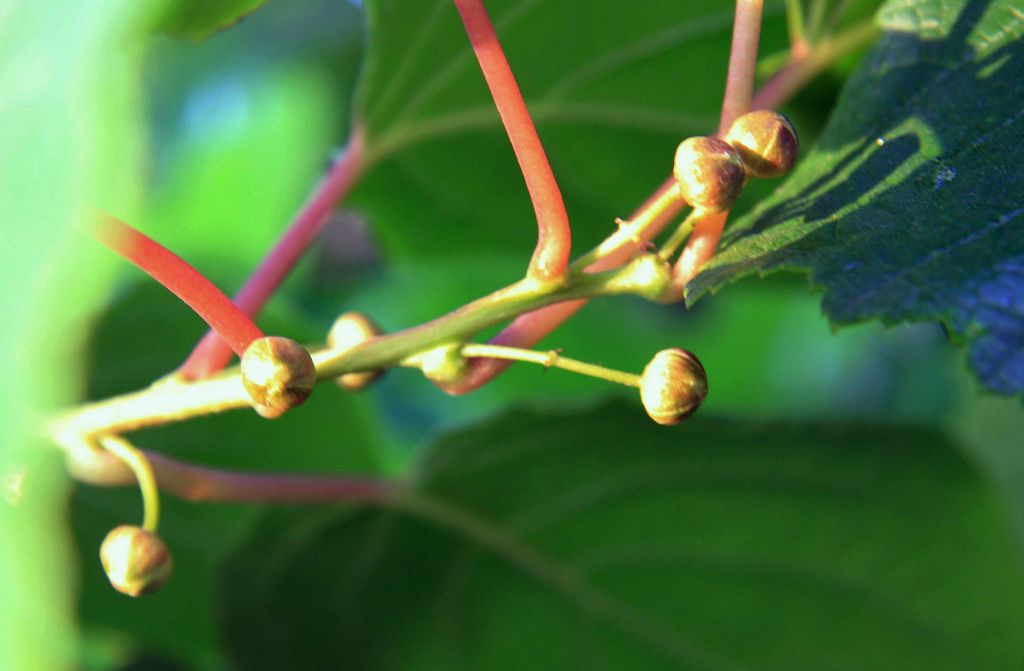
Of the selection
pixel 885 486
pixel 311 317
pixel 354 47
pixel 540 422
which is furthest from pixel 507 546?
pixel 354 47

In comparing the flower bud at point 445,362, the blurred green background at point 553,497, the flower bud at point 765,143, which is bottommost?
the flower bud at point 445,362

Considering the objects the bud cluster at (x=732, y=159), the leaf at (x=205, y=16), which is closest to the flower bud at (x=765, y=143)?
the bud cluster at (x=732, y=159)

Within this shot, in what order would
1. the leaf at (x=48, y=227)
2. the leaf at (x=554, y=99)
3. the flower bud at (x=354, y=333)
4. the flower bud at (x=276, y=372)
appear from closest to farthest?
the leaf at (x=48, y=227), the flower bud at (x=276, y=372), the flower bud at (x=354, y=333), the leaf at (x=554, y=99)

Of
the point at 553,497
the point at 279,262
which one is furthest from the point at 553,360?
the point at 553,497

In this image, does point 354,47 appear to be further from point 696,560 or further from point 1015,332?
point 1015,332

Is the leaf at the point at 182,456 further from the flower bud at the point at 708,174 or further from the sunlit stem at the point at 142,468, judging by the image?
the flower bud at the point at 708,174

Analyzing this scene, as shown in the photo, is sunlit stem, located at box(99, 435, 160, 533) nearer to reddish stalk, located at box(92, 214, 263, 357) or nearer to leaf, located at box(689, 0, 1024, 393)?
reddish stalk, located at box(92, 214, 263, 357)
